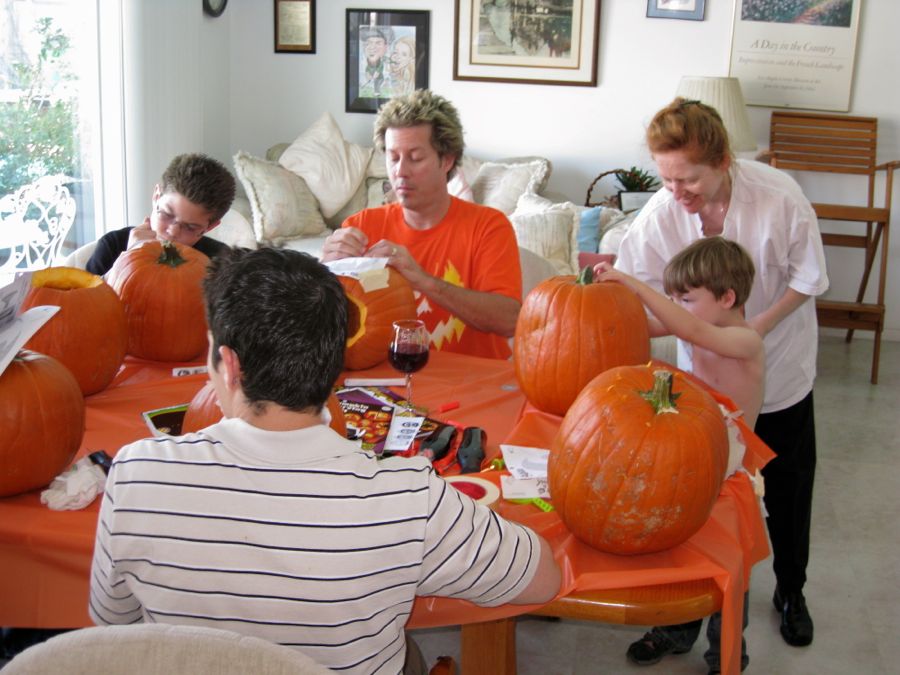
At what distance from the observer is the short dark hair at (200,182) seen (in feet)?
7.89

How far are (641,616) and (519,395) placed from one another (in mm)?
768

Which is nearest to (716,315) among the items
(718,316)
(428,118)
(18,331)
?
(718,316)

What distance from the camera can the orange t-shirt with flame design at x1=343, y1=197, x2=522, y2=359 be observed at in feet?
8.02

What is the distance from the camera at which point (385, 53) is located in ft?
18.7

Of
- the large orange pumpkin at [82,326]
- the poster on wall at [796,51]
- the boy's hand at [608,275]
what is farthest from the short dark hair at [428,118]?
the poster on wall at [796,51]

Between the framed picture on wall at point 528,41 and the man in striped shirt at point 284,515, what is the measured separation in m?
4.85

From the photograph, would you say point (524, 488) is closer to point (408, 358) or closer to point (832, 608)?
point (408, 358)

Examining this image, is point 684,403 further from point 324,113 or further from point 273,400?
point 324,113

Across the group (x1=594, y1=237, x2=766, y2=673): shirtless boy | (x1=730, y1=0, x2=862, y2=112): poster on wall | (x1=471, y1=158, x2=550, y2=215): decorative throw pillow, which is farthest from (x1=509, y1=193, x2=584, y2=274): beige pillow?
(x1=594, y1=237, x2=766, y2=673): shirtless boy

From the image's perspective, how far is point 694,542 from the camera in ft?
4.39

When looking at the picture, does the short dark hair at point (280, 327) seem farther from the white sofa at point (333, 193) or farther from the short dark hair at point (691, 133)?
the white sofa at point (333, 193)

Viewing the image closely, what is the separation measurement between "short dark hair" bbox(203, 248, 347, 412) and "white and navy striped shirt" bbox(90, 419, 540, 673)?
5 cm

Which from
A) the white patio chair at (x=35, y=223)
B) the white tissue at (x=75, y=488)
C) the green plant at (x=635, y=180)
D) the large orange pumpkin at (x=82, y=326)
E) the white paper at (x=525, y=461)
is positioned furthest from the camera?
the green plant at (x=635, y=180)

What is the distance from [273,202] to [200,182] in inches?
102
